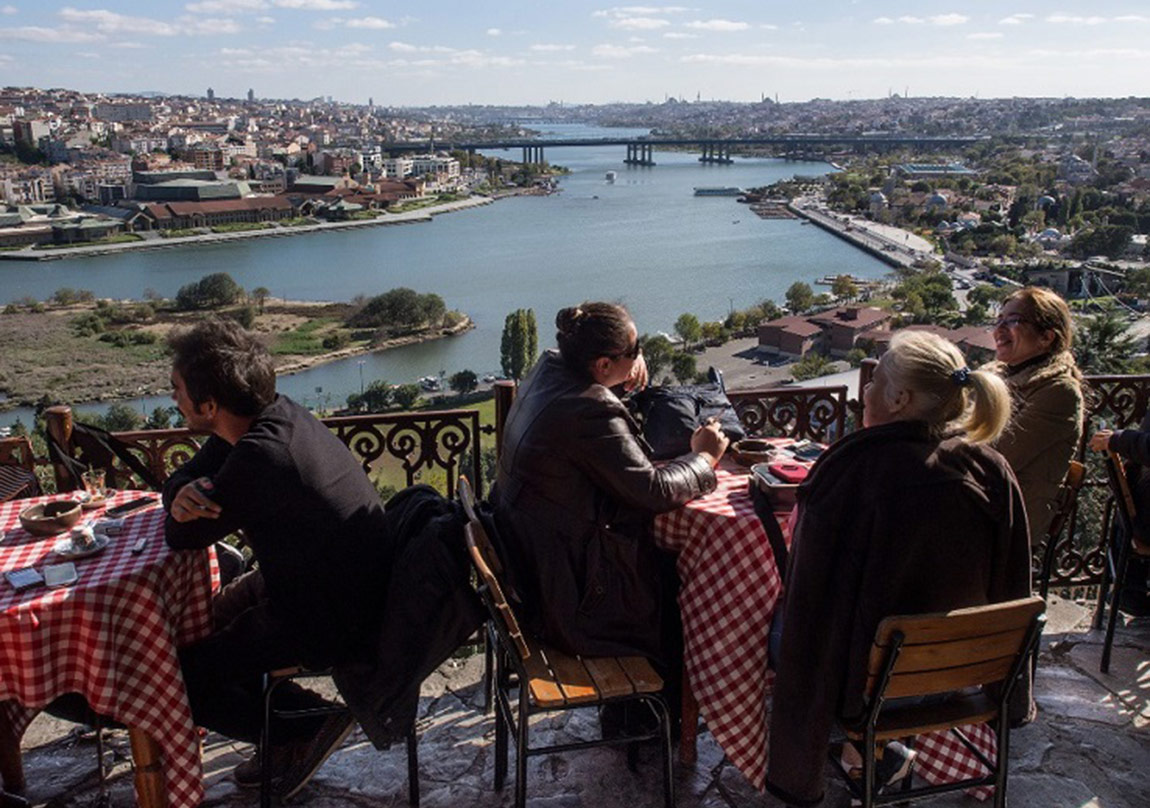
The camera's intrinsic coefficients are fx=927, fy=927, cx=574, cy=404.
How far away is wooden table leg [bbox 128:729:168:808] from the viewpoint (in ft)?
5.50

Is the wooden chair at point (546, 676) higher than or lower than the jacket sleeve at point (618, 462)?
lower

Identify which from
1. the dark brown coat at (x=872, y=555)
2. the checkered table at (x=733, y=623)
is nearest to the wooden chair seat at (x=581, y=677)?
the checkered table at (x=733, y=623)

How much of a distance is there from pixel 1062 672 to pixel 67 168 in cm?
7958

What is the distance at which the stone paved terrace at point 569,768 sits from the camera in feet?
6.38

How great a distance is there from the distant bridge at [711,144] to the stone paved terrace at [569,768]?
309 feet

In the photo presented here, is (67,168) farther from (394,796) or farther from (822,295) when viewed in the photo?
(394,796)

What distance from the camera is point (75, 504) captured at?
189 centimetres

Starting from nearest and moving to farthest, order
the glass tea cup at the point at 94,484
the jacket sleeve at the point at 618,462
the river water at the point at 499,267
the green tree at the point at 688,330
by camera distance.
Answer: the jacket sleeve at the point at 618,462 → the glass tea cup at the point at 94,484 → the green tree at the point at 688,330 → the river water at the point at 499,267

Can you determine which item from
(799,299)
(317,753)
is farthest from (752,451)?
(799,299)

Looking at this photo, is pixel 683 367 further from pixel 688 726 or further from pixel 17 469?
pixel 688 726

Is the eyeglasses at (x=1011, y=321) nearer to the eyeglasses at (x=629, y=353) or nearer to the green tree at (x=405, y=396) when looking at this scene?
the eyeglasses at (x=629, y=353)

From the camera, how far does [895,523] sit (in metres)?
1.45

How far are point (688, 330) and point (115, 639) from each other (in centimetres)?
3115

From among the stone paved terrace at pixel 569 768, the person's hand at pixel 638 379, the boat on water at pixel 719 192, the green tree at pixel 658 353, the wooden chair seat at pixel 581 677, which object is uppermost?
the person's hand at pixel 638 379
